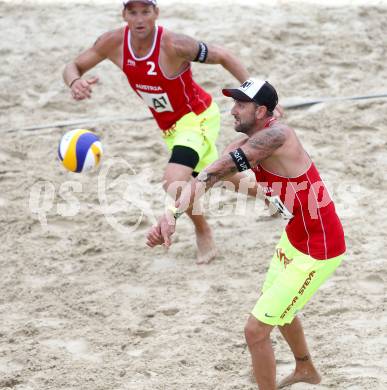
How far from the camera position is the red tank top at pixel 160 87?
273 inches

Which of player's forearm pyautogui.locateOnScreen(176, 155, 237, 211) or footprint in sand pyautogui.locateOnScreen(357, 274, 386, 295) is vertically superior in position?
player's forearm pyautogui.locateOnScreen(176, 155, 237, 211)

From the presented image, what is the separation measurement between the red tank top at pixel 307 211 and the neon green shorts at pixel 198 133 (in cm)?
182

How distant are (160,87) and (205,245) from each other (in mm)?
1300

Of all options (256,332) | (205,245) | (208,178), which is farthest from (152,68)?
(256,332)

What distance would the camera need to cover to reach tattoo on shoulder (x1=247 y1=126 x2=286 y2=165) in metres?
5.04

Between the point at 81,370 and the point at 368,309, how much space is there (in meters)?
1.93

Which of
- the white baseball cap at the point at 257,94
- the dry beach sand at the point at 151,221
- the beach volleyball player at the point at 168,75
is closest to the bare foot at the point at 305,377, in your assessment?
the dry beach sand at the point at 151,221

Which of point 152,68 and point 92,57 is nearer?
point 152,68

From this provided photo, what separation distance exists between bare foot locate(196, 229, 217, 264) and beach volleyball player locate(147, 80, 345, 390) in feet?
6.67

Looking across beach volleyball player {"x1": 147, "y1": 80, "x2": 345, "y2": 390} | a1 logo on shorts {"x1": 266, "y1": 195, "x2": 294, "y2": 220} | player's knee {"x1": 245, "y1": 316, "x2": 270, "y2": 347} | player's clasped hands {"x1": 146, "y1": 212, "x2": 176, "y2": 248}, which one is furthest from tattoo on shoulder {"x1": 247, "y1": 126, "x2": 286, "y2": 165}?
player's knee {"x1": 245, "y1": 316, "x2": 270, "y2": 347}

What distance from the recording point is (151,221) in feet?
26.2

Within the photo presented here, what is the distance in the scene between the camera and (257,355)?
507cm

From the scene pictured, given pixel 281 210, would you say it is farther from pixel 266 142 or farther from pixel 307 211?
pixel 266 142

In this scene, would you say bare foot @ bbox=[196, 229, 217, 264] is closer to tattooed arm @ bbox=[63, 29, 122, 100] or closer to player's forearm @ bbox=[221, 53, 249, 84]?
player's forearm @ bbox=[221, 53, 249, 84]
